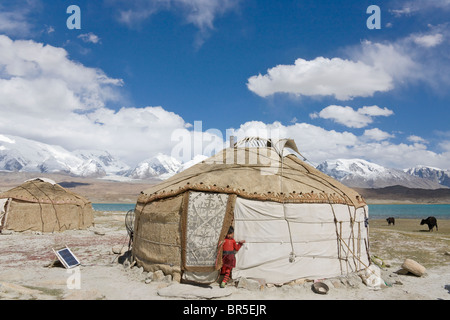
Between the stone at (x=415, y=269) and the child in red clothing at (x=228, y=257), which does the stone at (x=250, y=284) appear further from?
the stone at (x=415, y=269)

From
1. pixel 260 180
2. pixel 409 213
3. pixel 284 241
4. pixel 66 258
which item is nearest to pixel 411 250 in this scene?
pixel 284 241

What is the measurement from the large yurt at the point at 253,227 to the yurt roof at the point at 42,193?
11869 mm

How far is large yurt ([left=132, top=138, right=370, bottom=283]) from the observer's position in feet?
23.5

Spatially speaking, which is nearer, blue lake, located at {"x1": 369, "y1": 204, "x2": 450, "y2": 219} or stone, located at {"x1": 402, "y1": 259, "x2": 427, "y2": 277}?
stone, located at {"x1": 402, "y1": 259, "x2": 427, "y2": 277}

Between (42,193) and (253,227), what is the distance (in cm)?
1502

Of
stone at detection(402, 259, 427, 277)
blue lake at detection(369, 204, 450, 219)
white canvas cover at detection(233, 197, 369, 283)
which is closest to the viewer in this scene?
white canvas cover at detection(233, 197, 369, 283)

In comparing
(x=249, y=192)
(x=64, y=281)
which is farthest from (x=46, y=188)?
(x=249, y=192)

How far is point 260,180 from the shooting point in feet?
25.8

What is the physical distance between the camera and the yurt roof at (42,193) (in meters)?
16.8

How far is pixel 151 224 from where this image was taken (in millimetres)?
8148

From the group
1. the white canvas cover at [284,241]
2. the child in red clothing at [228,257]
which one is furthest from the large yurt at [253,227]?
the child in red clothing at [228,257]

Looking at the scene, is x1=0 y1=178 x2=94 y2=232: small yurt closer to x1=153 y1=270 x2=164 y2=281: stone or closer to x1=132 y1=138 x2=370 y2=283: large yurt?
x1=132 y1=138 x2=370 y2=283: large yurt

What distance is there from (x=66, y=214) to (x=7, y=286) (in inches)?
502

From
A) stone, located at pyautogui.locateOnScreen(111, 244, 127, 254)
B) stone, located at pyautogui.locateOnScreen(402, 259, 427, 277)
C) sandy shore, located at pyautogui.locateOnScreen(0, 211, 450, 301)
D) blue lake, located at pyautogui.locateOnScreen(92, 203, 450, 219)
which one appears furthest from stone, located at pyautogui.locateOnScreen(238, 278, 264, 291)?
blue lake, located at pyautogui.locateOnScreen(92, 203, 450, 219)
